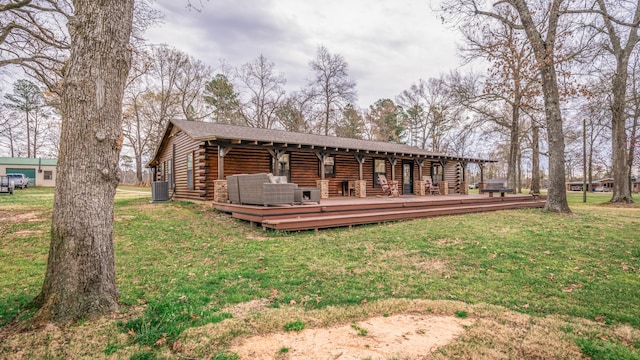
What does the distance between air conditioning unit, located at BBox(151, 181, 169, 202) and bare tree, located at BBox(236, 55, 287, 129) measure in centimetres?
1533

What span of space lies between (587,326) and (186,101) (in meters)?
30.4

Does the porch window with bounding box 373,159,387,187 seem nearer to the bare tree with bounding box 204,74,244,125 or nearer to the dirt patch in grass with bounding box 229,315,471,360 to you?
the dirt patch in grass with bounding box 229,315,471,360

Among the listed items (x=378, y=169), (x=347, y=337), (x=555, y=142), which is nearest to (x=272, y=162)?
(x=378, y=169)

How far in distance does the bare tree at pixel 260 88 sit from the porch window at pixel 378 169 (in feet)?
48.6

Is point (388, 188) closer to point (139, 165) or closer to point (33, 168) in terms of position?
point (139, 165)

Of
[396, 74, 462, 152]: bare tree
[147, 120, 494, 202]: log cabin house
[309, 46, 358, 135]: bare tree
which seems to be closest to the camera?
[147, 120, 494, 202]: log cabin house

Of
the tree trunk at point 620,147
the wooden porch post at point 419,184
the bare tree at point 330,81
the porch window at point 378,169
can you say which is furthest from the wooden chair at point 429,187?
the bare tree at point 330,81

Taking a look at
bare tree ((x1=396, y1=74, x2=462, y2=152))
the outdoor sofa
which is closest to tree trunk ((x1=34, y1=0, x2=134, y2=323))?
the outdoor sofa

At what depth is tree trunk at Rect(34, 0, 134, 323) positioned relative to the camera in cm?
289

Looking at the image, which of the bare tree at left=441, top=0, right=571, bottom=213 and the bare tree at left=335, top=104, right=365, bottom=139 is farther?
the bare tree at left=335, top=104, right=365, bottom=139

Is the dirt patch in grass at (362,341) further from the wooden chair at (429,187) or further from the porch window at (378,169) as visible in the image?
the wooden chair at (429,187)

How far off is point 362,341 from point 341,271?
198cm

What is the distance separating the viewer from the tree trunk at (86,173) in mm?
2889

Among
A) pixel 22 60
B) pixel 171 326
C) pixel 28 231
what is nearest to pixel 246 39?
pixel 22 60
